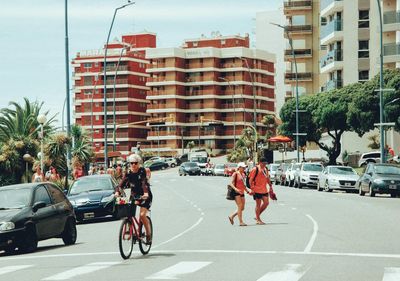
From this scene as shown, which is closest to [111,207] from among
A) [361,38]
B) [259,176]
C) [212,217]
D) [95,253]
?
[212,217]

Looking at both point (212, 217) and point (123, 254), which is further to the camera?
point (212, 217)

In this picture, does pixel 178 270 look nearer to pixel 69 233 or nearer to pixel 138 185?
pixel 138 185

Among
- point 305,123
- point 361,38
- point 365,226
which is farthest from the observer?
point 361,38

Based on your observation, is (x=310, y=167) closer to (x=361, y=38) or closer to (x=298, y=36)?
(x=361, y=38)

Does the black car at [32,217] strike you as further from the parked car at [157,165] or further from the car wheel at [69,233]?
the parked car at [157,165]

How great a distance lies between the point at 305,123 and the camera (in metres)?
92.3

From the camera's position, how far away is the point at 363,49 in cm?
9850

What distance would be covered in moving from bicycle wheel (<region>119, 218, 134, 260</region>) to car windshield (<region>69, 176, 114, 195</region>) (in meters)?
14.5

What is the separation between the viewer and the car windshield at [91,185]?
31125 mm

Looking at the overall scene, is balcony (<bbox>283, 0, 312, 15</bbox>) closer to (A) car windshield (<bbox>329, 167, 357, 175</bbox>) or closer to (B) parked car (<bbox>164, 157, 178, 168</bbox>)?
(B) parked car (<bbox>164, 157, 178, 168</bbox>)

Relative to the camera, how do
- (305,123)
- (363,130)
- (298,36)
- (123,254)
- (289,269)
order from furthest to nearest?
(298,36) → (305,123) → (363,130) → (123,254) → (289,269)

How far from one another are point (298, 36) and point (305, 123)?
122 feet

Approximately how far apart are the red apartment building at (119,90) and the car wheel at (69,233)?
14083cm

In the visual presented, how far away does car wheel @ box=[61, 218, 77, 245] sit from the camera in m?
21.2
